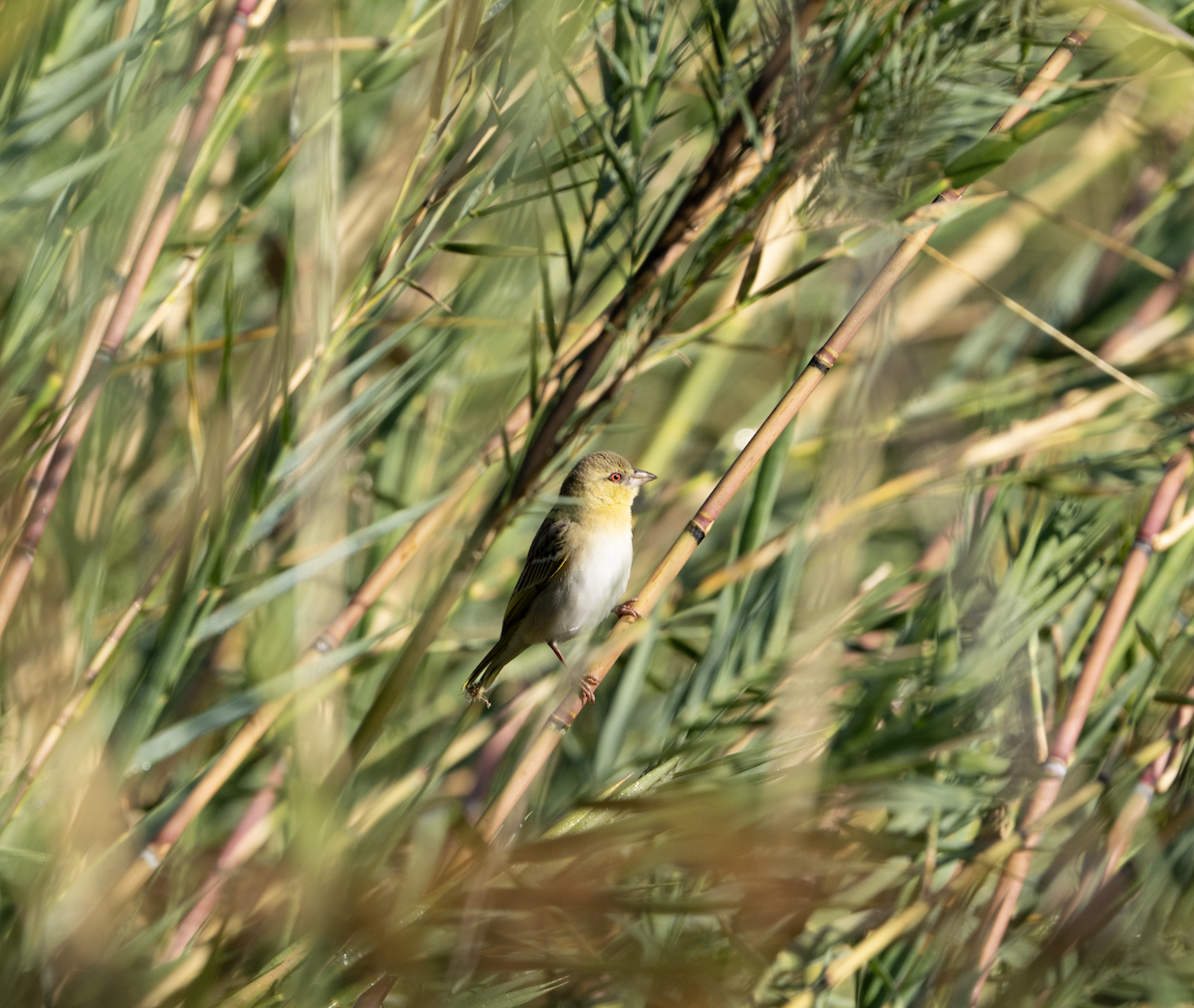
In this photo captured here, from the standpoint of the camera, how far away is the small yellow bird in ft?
6.98

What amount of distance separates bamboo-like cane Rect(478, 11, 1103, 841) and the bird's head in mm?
1129

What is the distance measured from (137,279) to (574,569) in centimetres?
111

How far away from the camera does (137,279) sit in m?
1.46

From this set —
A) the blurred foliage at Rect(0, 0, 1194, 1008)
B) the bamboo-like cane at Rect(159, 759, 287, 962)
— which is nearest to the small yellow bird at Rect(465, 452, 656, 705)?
the blurred foliage at Rect(0, 0, 1194, 1008)

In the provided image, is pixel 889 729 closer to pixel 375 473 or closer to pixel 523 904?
pixel 523 904

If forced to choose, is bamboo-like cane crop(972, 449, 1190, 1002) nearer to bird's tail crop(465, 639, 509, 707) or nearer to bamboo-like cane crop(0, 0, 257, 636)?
bird's tail crop(465, 639, 509, 707)

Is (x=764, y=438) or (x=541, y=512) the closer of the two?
(x=764, y=438)

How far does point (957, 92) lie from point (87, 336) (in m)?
1.20

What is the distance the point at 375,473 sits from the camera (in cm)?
219

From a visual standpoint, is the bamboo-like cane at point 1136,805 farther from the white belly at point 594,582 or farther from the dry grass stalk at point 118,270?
the dry grass stalk at point 118,270

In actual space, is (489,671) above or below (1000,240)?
below

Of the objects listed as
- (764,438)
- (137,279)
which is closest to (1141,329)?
(764,438)

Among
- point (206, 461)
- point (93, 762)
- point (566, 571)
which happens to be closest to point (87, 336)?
point (93, 762)

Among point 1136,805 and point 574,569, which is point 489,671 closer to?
point 574,569
